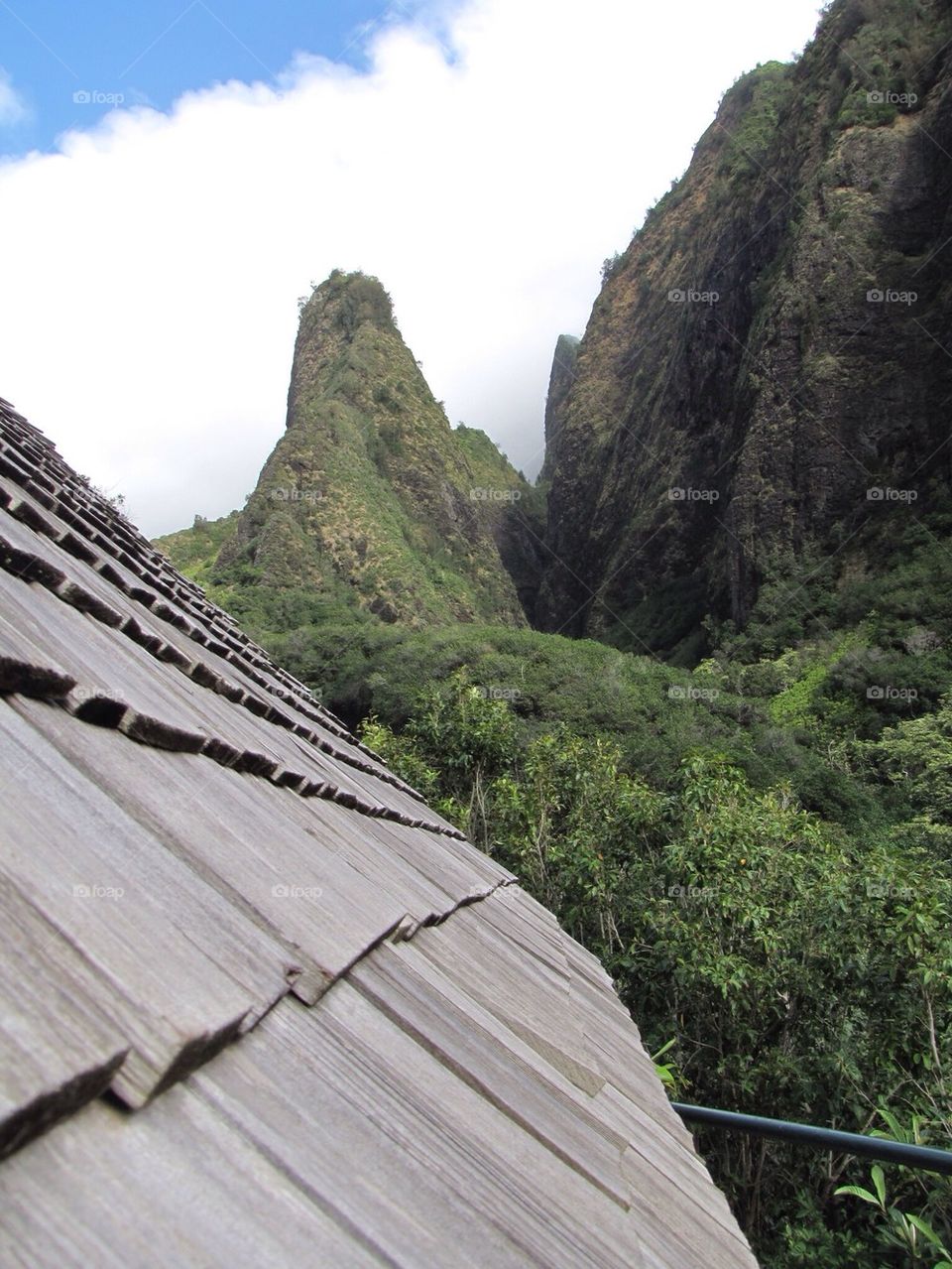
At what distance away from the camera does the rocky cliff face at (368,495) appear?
53656 millimetres

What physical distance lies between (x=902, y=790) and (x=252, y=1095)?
90.7 ft

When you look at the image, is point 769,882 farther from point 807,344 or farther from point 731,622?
point 807,344

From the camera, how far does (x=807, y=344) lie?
4034cm

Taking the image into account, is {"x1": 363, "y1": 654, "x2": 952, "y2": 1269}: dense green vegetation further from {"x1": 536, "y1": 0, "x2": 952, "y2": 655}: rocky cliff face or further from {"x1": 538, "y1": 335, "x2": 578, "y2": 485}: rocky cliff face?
{"x1": 538, "y1": 335, "x2": 578, "y2": 485}: rocky cliff face

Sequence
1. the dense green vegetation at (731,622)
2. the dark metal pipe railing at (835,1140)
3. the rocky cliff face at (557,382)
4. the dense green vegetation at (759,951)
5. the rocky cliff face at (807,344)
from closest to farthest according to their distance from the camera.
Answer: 1. the dark metal pipe railing at (835,1140)
2. the dense green vegetation at (759,951)
3. the dense green vegetation at (731,622)
4. the rocky cliff face at (807,344)
5. the rocky cliff face at (557,382)

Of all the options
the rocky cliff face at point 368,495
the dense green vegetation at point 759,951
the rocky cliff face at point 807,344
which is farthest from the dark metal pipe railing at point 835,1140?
the rocky cliff face at point 368,495

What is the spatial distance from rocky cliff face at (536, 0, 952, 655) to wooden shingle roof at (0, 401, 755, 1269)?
37.6 meters

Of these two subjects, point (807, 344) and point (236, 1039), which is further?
point (807, 344)

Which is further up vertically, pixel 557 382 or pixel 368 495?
pixel 557 382

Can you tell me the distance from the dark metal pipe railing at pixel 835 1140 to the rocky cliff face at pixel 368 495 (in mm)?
43755

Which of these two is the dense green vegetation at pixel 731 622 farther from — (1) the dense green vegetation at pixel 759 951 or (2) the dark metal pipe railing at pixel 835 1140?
(2) the dark metal pipe railing at pixel 835 1140

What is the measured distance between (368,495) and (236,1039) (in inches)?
2370

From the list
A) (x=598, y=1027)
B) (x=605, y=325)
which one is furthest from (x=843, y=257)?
(x=598, y=1027)

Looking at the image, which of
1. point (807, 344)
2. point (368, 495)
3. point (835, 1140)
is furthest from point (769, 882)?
point (368, 495)
